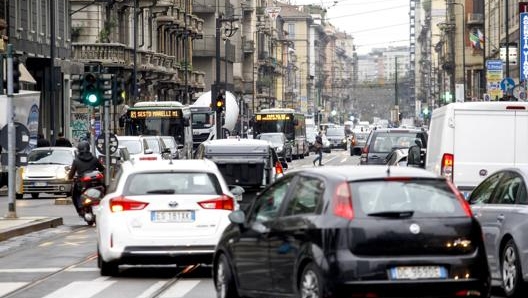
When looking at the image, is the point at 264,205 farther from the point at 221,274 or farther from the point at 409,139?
the point at 409,139

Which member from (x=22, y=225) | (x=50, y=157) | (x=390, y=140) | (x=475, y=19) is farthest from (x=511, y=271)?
(x=475, y=19)

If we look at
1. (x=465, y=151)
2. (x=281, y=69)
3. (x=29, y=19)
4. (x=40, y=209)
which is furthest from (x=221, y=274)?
(x=281, y=69)

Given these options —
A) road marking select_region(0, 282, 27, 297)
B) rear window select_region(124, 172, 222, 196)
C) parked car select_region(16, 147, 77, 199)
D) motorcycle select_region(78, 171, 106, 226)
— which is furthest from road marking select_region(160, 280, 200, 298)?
parked car select_region(16, 147, 77, 199)

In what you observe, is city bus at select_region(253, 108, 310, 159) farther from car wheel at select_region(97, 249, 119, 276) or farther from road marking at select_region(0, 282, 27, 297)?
road marking at select_region(0, 282, 27, 297)

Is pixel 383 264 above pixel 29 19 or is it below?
below

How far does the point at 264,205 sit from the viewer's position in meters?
14.2

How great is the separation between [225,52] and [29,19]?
182 feet

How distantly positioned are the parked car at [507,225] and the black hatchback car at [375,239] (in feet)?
9.01

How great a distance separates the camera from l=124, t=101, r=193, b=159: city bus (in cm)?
6150

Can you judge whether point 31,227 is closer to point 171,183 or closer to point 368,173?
point 171,183

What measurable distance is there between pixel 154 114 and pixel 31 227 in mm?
33561

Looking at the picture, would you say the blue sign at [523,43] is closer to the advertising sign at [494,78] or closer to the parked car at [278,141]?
the advertising sign at [494,78]

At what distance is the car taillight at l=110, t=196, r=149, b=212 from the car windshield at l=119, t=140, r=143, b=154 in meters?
27.7

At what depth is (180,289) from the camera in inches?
683
